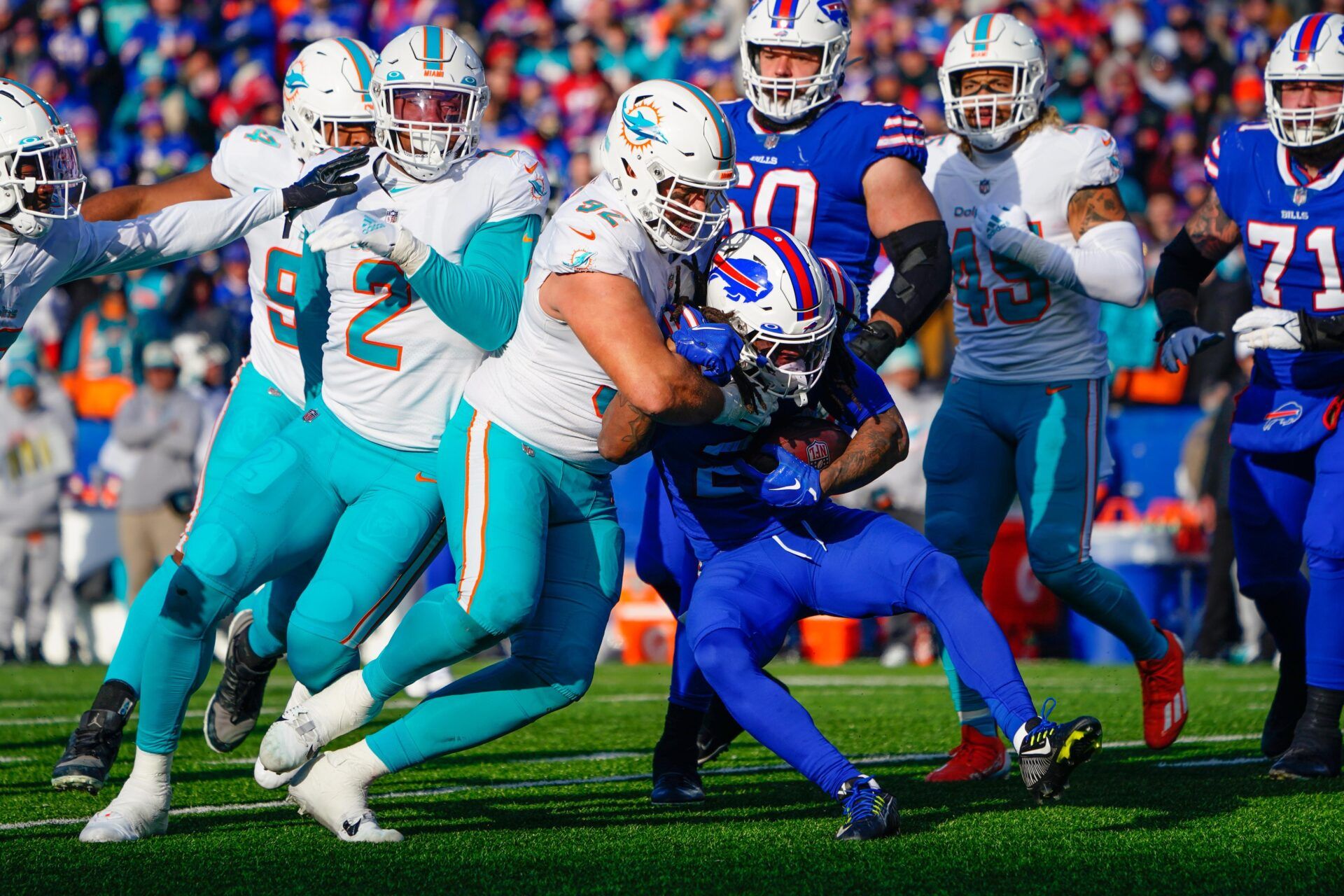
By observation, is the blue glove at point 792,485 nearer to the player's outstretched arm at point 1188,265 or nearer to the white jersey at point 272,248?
the white jersey at point 272,248

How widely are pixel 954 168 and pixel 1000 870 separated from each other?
259 centimetres

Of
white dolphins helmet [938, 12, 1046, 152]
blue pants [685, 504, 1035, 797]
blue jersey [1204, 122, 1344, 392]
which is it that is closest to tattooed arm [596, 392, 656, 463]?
blue pants [685, 504, 1035, 797]

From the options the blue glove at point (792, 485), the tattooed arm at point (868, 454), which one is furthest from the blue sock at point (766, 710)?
the tattooed arm at point (868, 454)

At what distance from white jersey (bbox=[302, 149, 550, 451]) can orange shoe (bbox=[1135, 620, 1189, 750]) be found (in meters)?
2.30

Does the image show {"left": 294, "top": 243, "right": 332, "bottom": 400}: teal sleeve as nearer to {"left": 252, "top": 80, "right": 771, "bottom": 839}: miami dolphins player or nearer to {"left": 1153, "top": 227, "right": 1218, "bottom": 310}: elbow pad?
{"left": 252, "top": 80, "right": 771, "bottom": 839}: miami dolphins player

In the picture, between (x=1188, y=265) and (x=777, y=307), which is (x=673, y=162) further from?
(x=1188, y=265)

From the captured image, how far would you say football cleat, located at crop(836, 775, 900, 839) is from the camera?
139 inches

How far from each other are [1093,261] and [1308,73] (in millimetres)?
778

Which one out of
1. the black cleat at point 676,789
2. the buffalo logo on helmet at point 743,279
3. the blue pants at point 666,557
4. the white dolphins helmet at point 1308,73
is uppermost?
the white dolphins helmet at point 1308,73

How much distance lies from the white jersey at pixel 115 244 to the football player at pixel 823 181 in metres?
1.31

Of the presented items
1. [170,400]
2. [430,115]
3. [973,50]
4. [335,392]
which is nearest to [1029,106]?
[973,50]

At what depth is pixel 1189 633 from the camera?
31.4 ft

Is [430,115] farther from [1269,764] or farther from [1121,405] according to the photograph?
[1121,405]

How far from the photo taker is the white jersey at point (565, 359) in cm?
372
